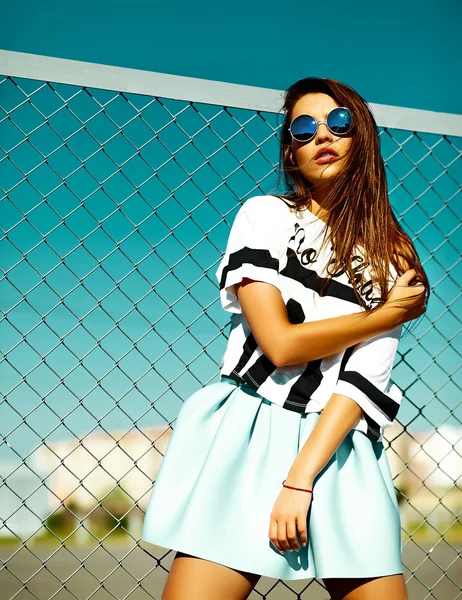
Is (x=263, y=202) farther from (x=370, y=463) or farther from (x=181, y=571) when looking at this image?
(x=181, y=571)

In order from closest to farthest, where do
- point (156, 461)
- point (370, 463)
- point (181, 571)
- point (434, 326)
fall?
point (181, 571) < point (370, 463) < point (156, 461) < point (434, 326)

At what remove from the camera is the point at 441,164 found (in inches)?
87.0

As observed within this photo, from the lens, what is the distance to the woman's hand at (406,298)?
1126mm

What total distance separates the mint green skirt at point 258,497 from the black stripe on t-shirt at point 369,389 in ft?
0.21

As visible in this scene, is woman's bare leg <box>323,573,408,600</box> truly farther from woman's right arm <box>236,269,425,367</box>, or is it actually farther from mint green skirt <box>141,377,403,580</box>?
woman's right arm <box>236,269,425,367</box>

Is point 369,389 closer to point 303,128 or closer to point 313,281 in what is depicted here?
point 313,281

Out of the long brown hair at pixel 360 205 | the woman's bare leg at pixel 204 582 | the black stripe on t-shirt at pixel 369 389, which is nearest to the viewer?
the woman's bare leg at pixel 204 582

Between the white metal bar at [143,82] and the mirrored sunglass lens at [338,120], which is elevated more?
the white metal bar at [143,82]

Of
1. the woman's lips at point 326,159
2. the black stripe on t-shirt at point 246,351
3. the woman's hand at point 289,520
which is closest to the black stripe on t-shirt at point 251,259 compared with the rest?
the black stripe on t-shirt at point 246,351

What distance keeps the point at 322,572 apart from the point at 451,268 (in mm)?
1401

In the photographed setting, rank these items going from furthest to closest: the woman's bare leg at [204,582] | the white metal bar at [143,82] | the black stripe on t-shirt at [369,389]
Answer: the white metal bar at [143,82] → the black stripe on t-shirt at [369,389] → the woman's bare leg at [204,582]

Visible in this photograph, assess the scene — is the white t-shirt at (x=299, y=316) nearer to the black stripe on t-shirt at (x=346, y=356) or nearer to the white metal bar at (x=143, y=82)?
the black stripe on t-shirt at (x=346, y=356)

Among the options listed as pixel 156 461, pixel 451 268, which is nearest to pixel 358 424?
pixel 156 461

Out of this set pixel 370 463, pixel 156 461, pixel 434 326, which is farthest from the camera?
pixel 434 326
